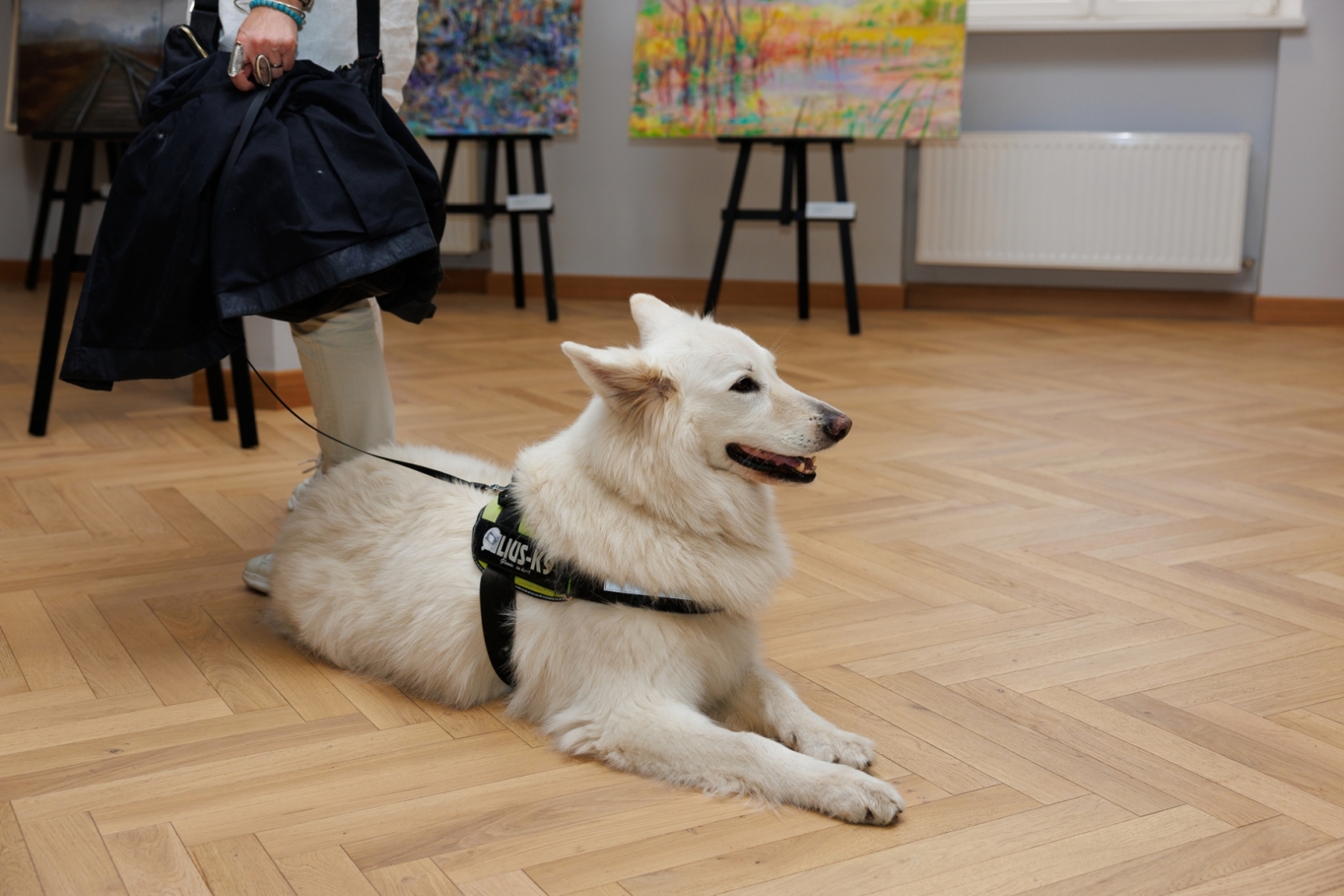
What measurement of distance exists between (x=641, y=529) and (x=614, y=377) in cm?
20

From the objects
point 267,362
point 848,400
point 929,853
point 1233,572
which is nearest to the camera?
point 929,853

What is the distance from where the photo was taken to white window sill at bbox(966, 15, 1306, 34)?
559 cm

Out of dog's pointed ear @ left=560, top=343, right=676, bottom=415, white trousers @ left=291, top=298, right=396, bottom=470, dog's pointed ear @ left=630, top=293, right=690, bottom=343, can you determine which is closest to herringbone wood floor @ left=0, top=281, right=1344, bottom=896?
white trousers @ left=291, top=298, right=396, bottom=470

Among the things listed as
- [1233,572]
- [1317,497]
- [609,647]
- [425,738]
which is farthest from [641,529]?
[1317,497]

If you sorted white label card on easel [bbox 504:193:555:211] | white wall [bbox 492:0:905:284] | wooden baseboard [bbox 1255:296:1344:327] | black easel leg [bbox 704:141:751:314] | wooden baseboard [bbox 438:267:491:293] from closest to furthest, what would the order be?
black easel leg [bbox 704:141:751:314], white label card on easel [bbox 504:193:555:211], wooden baseboard [bbox 1255:296:1344:327], white wall [bbox 492:0:905:284], wooden baseboard [bbox 438:267:491:293]

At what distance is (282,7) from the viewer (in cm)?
191

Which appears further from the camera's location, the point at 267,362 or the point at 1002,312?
the point at 1002,312

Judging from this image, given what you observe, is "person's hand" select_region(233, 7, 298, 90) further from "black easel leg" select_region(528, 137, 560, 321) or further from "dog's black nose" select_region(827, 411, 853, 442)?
"black easel leg" select_region(528, 137, 560, 321)

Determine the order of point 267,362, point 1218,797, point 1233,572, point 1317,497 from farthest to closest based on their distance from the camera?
1. point 267,362
2. point 1317,497
3. point 1233,572
4. point 1218,797

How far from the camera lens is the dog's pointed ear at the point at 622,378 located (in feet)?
4.79

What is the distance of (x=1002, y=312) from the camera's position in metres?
6.25

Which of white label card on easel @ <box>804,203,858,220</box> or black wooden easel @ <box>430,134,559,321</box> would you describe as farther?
black wooden easel @ <box>430,134,559,321</box>

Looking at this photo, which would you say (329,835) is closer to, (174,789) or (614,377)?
(174,789)

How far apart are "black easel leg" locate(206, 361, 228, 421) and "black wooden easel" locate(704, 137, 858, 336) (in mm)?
2329
